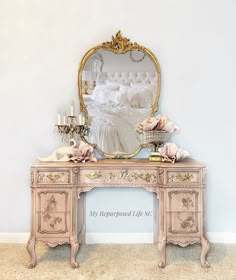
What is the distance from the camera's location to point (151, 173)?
217cm

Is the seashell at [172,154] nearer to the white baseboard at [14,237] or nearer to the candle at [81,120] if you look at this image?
the candle at [81,120]

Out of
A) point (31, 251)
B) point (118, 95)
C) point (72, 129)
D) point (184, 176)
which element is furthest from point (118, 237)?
point (118, 95)

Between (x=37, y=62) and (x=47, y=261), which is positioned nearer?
(x=47, y=261)

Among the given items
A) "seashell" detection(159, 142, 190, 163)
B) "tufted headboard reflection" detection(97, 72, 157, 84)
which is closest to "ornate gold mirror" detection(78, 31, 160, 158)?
"tufted headboard reflection" detection(97, 72, 157, 84)

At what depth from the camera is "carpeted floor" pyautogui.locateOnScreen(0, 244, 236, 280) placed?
6.58 feet

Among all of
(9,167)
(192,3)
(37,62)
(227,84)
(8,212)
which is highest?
(192,3)

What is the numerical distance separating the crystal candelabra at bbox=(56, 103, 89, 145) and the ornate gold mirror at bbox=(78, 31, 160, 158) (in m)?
0.08

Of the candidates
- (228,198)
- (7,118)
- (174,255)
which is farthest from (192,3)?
(174,255)

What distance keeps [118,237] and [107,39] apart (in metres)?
1.81

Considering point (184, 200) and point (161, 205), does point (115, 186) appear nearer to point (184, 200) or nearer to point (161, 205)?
point (161, 205)

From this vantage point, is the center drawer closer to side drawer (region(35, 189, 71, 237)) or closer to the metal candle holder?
side drawer (region(35, 189, 71, 237))

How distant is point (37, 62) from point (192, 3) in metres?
1.50

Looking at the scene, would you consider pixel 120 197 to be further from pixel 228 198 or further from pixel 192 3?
pixel 192 3

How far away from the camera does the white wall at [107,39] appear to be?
260 cm
